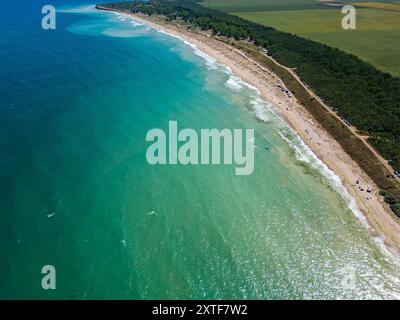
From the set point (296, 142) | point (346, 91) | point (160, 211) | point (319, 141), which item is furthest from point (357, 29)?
point (160, 211)

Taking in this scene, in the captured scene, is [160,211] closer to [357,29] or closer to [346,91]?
[346,91]

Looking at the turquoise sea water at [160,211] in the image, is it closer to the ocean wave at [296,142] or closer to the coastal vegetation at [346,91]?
the ocean wave at [296,142]

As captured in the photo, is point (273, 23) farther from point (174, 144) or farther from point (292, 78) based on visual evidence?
point (174, 144)

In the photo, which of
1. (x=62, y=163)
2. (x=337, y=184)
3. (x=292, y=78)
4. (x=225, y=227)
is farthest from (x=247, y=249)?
(x=292, y=78)

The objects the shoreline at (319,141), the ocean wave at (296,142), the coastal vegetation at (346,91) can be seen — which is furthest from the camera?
the coastal vegetation at (346,91)

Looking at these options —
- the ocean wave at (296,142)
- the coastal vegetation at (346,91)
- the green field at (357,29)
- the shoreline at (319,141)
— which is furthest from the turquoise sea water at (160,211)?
the green field at (357,29)

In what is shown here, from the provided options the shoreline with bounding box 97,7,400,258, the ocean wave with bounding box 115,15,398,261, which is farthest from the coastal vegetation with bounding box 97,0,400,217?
the ocean wave with bounding box 115,15,398,261
